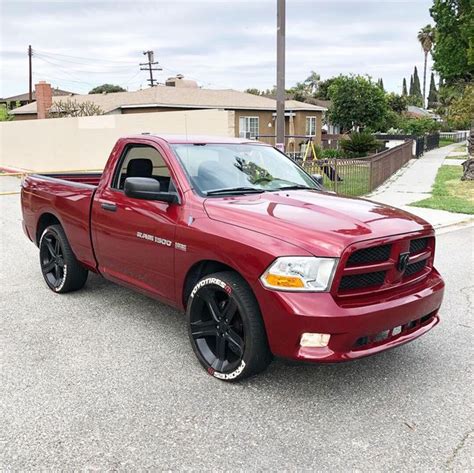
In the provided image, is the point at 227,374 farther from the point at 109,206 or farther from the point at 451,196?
the point at 451,196

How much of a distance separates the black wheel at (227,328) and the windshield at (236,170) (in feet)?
2.94

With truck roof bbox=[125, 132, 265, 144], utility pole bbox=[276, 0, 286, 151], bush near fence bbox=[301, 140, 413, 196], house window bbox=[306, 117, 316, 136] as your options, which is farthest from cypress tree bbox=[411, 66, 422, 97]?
truck roof bbox=[125, 132, 265, 144]

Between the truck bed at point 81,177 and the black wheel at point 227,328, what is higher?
the truck bed at point 81,177

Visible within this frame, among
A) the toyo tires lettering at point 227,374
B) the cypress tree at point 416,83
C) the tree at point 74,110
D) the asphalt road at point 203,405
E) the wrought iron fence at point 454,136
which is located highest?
the cypress tree at point 416,83

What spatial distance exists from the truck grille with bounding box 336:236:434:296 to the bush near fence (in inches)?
304

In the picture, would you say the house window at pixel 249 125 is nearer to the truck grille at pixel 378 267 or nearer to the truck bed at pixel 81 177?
the truck bed at pixel 81 177

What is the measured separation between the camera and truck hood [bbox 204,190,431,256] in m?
3.55

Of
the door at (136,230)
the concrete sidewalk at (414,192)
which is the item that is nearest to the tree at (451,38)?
the concrete sidewalk at (414,192)

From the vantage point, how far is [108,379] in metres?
4.02

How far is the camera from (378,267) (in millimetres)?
3656

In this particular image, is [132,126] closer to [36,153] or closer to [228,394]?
[36,153]

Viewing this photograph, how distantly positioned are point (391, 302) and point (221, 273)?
3.93 feet

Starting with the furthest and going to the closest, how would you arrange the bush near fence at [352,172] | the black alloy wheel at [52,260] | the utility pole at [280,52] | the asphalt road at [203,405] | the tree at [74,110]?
the tree at [74,110] < the bush near fence at [352,172] < the utility pole at [280,52] < the black alloy wheel at [52,260] < the asphalt road at [203,405]

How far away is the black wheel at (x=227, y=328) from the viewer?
3.68 m
